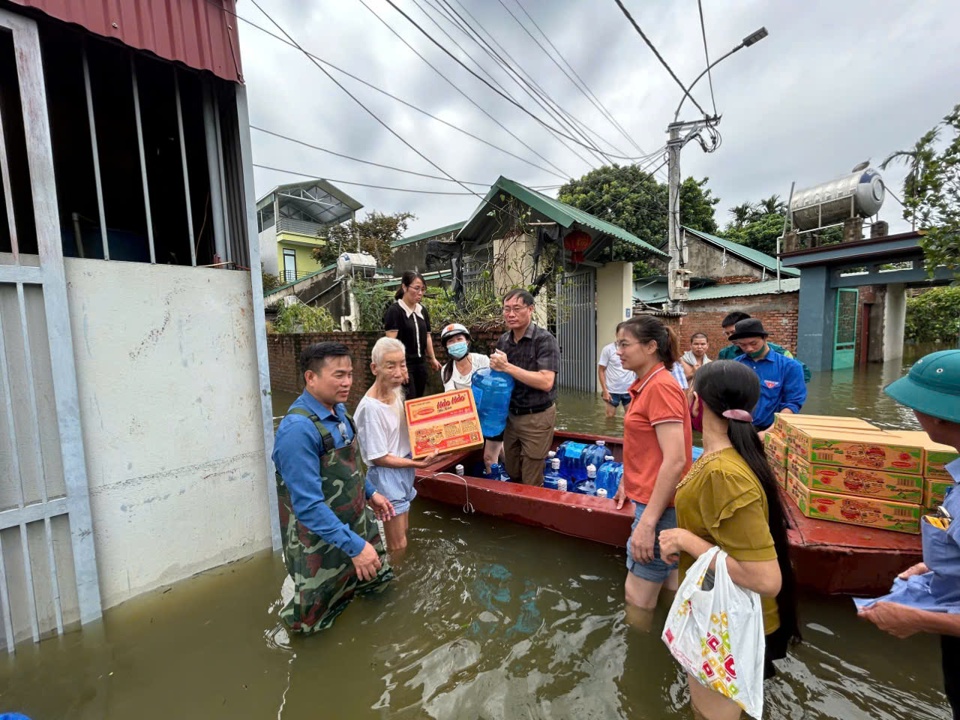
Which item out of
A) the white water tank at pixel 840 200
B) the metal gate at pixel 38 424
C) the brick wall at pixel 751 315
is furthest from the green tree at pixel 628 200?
the metal gate at pixel 38 424

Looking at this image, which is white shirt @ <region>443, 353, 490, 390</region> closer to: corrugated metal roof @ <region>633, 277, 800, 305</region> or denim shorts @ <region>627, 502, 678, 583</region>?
denim shorts @ <region>627, 502, 678, 583</region>

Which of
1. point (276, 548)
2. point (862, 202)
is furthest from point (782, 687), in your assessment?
point (862, 202)

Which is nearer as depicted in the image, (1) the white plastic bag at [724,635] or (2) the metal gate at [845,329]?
(1) the white plastic bag at [724,635]

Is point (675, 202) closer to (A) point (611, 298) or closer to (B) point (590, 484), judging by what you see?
(A) point (611, 298)

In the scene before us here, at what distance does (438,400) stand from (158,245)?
379cm

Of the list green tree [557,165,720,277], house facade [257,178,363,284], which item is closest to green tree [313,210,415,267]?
house facade [257,178,363,284]

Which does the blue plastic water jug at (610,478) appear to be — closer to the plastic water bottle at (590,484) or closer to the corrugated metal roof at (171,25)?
the plastic water bottle at (590,484)

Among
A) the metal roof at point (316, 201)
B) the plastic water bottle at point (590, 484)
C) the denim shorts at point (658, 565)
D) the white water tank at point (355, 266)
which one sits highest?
the metal roof at point (316, 201)

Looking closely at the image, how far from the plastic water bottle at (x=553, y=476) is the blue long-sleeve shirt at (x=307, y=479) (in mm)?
2366

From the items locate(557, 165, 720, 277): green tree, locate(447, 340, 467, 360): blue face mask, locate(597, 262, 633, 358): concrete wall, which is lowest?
locate(447, 340, 467, 360): blue face mask

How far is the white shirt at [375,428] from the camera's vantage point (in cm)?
273

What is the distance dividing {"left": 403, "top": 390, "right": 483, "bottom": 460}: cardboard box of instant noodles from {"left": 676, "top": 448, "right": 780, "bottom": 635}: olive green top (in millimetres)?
1703

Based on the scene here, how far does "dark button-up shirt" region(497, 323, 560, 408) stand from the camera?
139 inches

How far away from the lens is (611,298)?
10.2m
